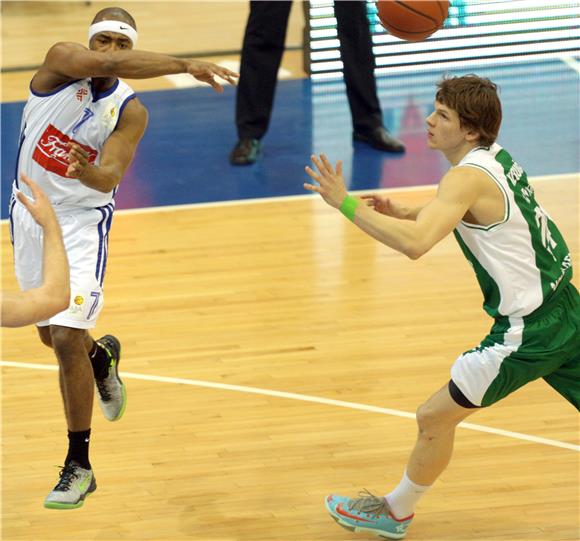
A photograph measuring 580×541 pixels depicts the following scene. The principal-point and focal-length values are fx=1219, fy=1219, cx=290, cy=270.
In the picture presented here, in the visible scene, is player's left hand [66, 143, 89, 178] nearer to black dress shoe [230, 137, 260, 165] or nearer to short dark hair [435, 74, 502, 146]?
short dark hair [435, 74, 502, 146]

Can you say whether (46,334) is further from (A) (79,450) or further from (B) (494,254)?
(B) (494,254)

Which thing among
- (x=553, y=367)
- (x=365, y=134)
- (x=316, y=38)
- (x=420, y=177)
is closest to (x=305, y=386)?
(x=553, y=367)

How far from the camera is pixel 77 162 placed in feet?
16.2

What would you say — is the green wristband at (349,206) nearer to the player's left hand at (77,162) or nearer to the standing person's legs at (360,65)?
the player's left hand at (77,162)

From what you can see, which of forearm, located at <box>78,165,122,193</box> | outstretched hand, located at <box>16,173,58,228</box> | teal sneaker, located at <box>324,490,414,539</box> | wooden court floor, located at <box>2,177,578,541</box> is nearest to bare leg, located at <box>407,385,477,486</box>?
teal sneaker, located at <box>324,490,414,539</box>

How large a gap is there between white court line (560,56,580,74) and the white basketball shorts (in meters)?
8.18

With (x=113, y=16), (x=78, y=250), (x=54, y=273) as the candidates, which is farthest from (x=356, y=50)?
(x=54, y=273)

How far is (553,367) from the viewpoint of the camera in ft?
15.3

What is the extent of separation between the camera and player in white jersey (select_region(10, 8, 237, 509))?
5.08 m

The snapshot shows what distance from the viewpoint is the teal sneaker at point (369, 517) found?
506 cm

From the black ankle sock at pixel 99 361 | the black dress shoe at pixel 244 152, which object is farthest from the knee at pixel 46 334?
the black dress shoe at pixel 244 152

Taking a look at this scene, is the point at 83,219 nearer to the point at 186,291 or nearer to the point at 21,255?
the point at 21,255

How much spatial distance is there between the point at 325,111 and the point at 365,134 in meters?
1.08

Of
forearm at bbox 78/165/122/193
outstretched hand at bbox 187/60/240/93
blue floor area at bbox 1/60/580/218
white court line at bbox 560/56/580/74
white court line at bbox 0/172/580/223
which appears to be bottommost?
white court line at bbox 560/56/580/74
